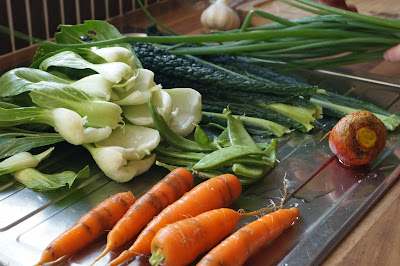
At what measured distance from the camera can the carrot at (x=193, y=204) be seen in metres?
1.05

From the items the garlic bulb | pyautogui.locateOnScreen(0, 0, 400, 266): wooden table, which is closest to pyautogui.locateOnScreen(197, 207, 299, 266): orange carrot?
pyautogui.locateOnScreen(0, 0, 400, 266): wooden table

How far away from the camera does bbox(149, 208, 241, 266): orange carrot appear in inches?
38.8

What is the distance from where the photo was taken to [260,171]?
1.32 m

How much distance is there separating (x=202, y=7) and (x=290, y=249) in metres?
1.86

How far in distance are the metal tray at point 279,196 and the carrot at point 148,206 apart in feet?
0.13

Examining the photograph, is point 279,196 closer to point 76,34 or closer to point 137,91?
point 137,91

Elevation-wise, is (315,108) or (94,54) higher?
(94,54)

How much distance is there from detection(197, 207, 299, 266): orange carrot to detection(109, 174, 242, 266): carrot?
0.12m

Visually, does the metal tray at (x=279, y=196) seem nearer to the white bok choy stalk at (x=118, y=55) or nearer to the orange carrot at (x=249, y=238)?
the orange carrot at (x=249, y=238)

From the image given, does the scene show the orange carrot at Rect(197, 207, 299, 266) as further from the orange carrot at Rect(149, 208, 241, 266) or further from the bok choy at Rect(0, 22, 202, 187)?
the bok choy at Rect(0, 22, 202, 187)

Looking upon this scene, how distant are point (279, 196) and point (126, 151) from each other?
0.39 m

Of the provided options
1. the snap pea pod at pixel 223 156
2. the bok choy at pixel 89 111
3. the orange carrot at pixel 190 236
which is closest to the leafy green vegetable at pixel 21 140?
the bok choy at pixel 89 111

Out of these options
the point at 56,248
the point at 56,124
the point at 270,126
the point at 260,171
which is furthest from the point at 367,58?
the point at 56,248

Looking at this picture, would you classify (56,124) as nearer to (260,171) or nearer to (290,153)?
(260,171)
